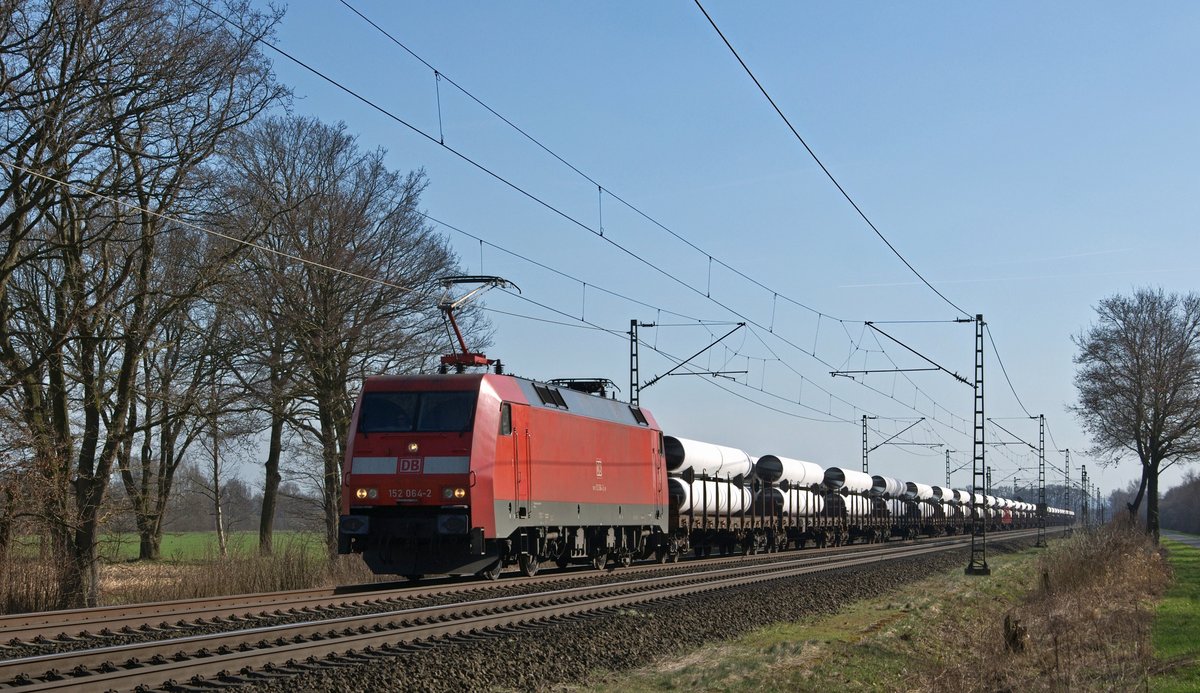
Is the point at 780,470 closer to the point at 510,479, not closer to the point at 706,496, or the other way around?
the point at 706,496

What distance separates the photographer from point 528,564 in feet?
72.8

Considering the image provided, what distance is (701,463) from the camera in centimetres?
3400

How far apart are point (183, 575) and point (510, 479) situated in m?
5.74


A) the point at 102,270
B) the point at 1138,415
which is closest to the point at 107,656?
the point at 102,270

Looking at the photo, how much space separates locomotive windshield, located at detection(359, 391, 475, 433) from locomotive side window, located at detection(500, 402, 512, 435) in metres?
0.86

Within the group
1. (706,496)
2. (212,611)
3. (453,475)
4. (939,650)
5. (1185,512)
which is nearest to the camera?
(939,650)

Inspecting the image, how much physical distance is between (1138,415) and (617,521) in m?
30.3

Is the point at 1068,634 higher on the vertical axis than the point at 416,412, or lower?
lower

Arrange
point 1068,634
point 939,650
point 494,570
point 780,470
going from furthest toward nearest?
point 780,470
point 494,570
point 939,650
point 1068,634

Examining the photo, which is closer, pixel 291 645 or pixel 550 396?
pixel 291 645

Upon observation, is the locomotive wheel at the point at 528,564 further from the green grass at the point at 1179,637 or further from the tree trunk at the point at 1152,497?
the tree trunk at the point at 1152,497

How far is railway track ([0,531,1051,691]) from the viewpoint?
9477 mm

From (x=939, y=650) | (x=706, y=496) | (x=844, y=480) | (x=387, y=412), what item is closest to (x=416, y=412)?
(x=387, y=412)

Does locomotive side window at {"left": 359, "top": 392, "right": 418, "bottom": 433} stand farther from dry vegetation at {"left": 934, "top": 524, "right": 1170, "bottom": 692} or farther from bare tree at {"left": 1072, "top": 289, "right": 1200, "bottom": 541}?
bare tree at {"left": 1072, "top": 289, "right": 1200, "bottom": 541}
